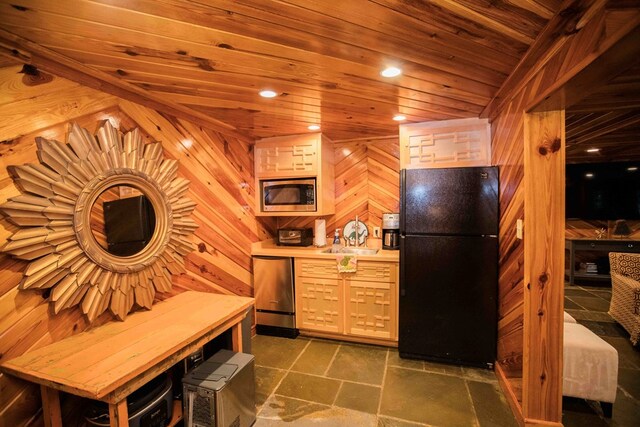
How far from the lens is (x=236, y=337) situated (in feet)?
6.41

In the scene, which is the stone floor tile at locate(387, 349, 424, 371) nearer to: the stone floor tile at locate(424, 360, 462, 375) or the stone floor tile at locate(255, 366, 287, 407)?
the stone floor tile at locate(424, 360, 462, 375)

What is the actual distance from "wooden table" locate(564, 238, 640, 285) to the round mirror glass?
20.1 ft

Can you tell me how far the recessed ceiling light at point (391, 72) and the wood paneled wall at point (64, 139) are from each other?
5.46 feet

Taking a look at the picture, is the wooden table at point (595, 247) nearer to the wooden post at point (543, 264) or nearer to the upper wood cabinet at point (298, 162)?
the wooden post at point (543, 264)

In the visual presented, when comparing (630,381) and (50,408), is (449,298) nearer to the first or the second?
(630,381)

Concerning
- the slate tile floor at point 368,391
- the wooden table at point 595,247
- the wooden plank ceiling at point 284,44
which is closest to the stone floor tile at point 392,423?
the slate tile floor at point 368,391

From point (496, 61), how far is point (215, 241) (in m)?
2.52

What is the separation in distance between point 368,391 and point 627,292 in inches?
115

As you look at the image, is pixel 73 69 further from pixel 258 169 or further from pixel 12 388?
pixel 258 169

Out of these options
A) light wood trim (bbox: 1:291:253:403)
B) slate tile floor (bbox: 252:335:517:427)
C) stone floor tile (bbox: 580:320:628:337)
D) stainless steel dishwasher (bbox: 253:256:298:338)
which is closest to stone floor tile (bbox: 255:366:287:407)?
slate tile floor (bbox: 252:335:517:427)

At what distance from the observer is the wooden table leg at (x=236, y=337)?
1946 millimetres

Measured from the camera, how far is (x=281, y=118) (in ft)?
8.00

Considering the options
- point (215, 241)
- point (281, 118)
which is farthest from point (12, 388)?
point (281, 118)

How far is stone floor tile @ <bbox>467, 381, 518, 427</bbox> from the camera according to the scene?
1.82m
